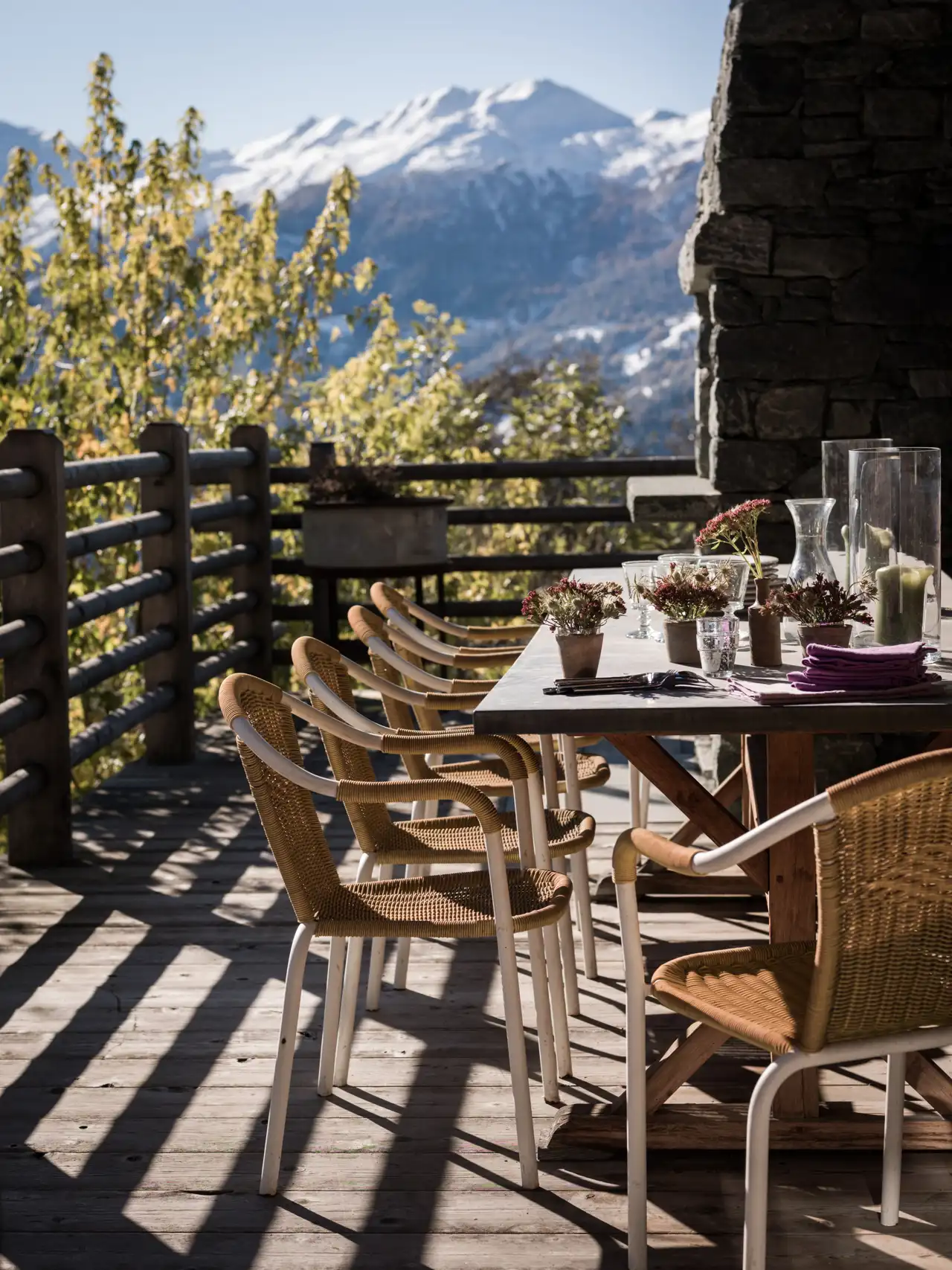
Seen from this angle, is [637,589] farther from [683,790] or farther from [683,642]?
[683,790]

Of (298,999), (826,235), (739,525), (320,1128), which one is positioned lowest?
(320,1128)

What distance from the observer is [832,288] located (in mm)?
4992

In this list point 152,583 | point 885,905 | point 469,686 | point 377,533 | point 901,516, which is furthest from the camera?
point 377,533

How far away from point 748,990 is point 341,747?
3.39 ft

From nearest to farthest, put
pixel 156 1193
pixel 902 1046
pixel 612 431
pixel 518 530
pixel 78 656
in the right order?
pixel 902 1046, pixel 156 1193, pixel 78 656, pixel 518 530, pixel 612 431

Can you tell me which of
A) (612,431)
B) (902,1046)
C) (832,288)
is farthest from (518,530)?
(902,1046)

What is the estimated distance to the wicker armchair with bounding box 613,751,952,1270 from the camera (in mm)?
1721

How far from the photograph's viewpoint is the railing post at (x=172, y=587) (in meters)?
5.45

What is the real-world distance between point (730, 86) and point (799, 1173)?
358 centimetres

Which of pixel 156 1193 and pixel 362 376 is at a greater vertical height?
pixel 362 376

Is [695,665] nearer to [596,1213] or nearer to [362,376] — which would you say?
[596,1213]

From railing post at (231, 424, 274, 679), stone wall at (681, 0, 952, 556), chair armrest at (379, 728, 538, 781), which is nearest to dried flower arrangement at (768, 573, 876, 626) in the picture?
chair armrest at (379, 728, 538, 781)

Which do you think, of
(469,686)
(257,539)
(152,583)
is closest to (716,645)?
(469,686)

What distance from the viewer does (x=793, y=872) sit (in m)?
2.50
